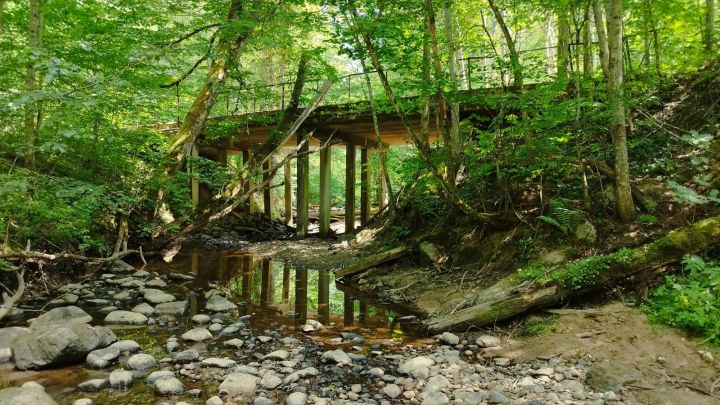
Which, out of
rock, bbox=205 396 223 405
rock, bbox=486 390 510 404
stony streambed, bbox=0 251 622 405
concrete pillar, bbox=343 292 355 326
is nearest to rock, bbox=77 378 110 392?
stony streambed, bbox=0 251 622 405

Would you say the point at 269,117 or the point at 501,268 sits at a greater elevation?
the point at 269,117

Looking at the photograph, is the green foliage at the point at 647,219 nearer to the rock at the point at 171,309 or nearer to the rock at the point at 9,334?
the rock at the point at 171,309

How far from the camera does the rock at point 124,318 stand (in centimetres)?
545

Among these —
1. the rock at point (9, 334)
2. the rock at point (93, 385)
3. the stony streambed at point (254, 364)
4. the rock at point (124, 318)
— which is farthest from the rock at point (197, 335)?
the rock at point (9, 334)

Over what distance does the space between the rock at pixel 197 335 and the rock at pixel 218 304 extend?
3.78 ft

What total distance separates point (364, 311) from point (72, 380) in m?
3.74

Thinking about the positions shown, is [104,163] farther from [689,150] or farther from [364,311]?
[689,150]

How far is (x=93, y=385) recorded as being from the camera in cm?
366

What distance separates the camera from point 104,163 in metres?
8.02

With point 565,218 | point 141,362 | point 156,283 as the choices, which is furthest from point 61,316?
point 565,218

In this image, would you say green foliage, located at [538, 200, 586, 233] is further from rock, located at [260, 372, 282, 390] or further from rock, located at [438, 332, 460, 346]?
rock, located at [260, 372, 282, 390]

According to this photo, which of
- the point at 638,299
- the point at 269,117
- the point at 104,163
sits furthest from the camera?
the point at 269,117

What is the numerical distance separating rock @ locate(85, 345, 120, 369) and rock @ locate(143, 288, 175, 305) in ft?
6.99

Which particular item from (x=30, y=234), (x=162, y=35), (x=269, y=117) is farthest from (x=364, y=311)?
(x=269, y=117)
